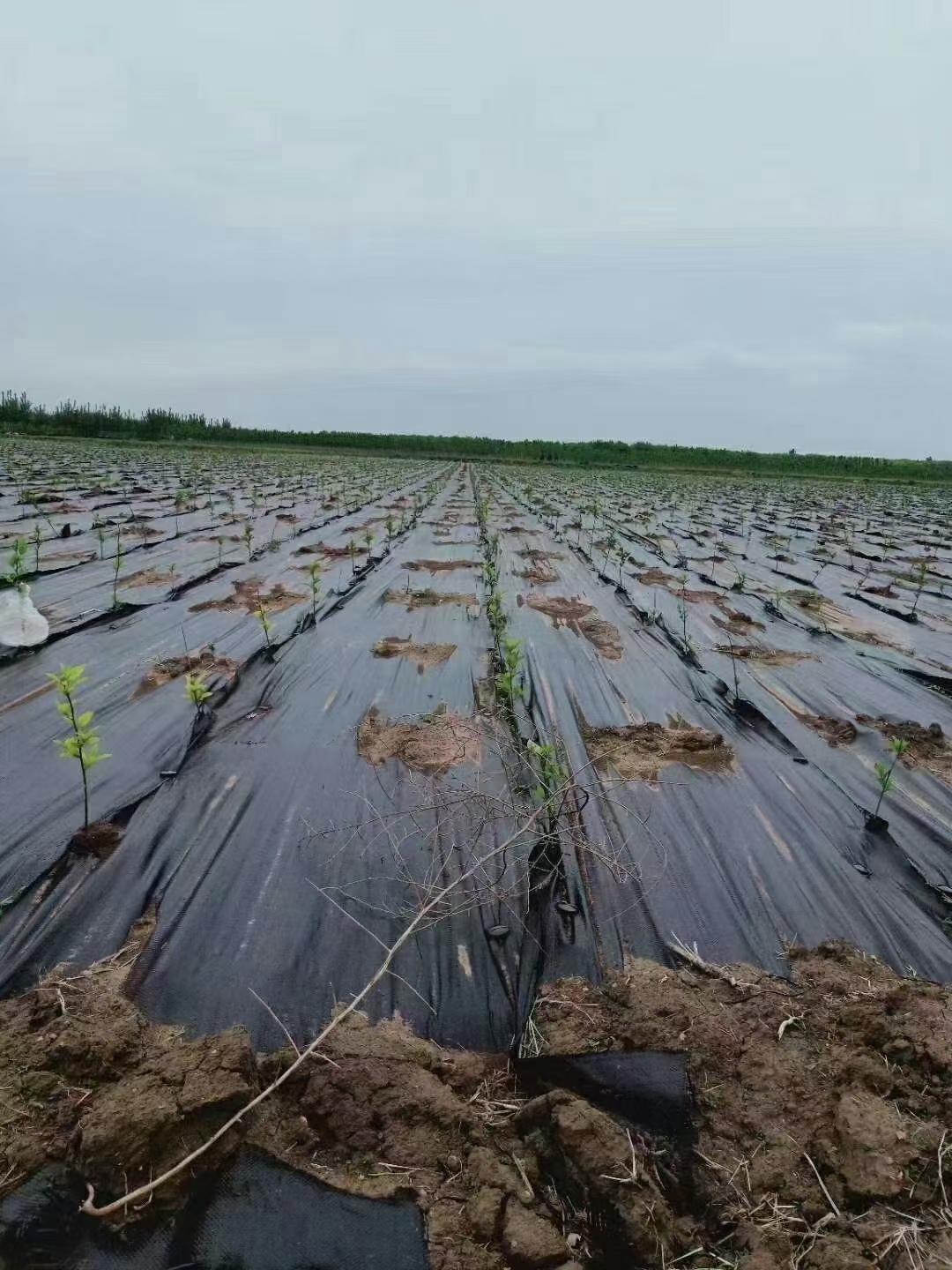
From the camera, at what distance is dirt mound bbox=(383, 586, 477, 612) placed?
6.58 metres

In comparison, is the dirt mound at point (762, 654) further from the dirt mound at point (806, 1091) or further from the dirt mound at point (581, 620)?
the dirt mound at point (806, 1091)

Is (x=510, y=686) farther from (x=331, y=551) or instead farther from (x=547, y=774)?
(x=331, y=551)

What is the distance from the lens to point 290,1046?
180cm

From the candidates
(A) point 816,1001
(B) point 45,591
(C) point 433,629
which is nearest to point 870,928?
(A) point 816,1001

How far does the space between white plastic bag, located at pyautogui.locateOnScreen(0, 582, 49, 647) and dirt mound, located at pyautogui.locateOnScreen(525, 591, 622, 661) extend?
13.4ft

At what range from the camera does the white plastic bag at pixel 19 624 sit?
11.6 feet

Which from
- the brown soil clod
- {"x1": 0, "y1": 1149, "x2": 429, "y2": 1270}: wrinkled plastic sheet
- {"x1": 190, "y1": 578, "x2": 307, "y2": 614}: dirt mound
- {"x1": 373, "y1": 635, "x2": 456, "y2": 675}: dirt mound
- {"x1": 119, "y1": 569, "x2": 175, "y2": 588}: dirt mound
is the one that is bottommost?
{"x1": 0, "y1": 1149, "x2": 429, "y2": 1270}: wrinkled plastic sheet

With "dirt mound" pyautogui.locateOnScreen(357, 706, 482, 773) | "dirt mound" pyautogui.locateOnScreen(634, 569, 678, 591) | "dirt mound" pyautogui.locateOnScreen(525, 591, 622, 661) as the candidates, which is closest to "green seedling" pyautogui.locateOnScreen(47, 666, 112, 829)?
"dirt mound" pyautogui.locateOnScreen(357, 706, 482, 773)

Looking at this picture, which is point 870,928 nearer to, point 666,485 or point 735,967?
point 735,967

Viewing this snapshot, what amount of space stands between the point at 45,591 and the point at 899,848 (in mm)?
7473

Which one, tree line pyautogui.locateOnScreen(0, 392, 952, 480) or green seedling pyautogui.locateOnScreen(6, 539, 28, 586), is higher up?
tree line pyautogui.locateOnScreen(0, 392, 952, 480)

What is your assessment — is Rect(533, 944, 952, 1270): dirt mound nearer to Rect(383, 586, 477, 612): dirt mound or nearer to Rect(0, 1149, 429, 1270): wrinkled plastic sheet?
Rect(0, 1149, 429, 1270): wrinkled plastic sheet

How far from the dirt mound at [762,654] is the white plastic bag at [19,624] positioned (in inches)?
204

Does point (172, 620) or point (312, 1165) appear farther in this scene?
point (172, 620)
